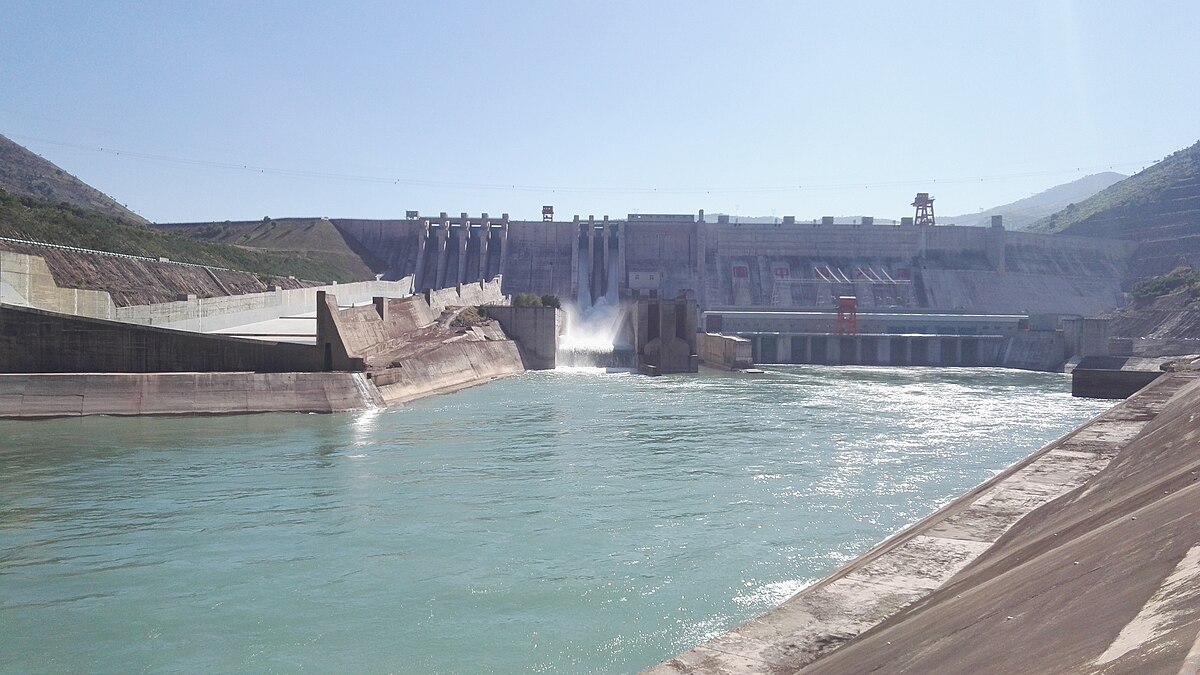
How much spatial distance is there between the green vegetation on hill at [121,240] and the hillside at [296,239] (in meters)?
0.91

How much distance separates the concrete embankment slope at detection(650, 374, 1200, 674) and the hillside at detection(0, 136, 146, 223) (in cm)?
8986

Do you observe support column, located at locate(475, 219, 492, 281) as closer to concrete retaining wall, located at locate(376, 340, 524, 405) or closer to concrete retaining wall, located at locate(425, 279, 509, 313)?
concrete retaining wall, located at locate(425, 279, 509, 313)

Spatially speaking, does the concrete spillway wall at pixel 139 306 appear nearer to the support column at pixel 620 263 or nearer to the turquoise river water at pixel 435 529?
the turquoise river water at pixel 435 529

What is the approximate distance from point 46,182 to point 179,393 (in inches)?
3149

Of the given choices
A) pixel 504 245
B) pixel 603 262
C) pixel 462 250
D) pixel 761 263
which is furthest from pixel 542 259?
pixel 761 263

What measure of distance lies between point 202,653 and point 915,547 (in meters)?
6.42

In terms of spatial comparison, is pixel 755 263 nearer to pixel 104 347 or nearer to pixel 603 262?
pixel 603 262

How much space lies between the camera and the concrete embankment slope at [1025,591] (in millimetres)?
3434

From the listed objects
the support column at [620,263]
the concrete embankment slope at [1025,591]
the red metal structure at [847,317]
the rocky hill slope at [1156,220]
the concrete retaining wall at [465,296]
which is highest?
the rocky hill slope at [1156,220]

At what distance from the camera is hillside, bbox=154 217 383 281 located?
70688 mm

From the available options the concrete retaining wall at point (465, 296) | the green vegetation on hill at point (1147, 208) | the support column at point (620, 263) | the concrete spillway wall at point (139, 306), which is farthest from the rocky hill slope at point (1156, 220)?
the concrete spillway wall at point (139, 306)

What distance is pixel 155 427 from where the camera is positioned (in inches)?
893

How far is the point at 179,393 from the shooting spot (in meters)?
24.9

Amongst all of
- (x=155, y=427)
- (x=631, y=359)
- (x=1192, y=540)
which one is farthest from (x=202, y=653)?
(x=631, y=359)
